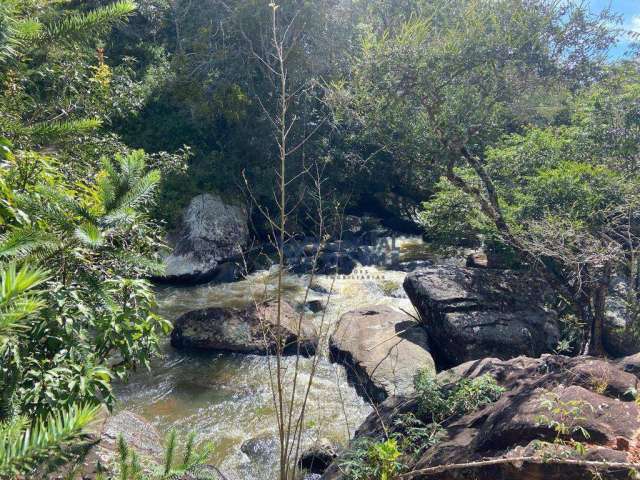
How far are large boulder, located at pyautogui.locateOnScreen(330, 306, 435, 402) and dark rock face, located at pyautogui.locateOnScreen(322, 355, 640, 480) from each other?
2.16 meters

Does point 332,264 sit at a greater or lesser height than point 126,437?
greater

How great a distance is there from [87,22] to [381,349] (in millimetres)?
6656

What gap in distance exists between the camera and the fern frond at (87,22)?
2.73 metres

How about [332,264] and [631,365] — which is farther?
[332,264]

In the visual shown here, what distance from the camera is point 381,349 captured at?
824cm

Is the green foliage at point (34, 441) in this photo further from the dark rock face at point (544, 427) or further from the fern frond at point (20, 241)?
the dark rock face at point (544, 427)

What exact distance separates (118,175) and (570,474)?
3.39 m

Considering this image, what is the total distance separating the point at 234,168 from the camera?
52.7 ft

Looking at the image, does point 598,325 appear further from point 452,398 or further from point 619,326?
point 452,398

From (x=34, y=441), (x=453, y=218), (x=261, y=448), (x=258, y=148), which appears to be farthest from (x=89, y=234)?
(x=258, y=148)

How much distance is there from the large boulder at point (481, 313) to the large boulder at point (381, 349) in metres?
0.47

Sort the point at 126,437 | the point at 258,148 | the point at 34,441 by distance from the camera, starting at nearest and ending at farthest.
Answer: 1. the point at 34,441
2. the point at 126,437
3. the point at 258,148

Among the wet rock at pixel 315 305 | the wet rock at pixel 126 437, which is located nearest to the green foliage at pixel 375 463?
the wet rock at pixel 126 437

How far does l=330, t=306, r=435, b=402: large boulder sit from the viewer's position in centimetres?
735
